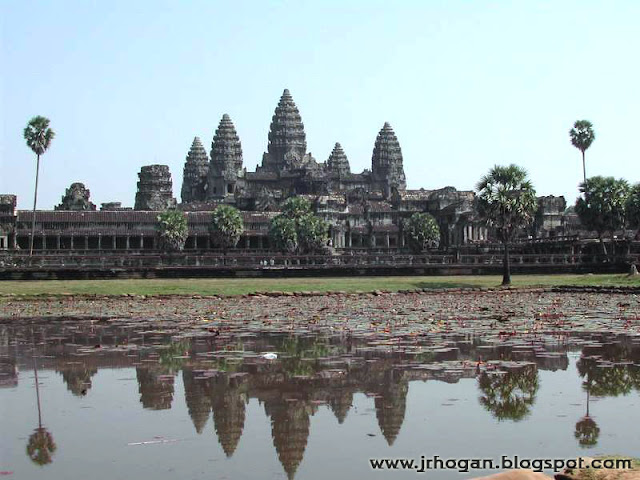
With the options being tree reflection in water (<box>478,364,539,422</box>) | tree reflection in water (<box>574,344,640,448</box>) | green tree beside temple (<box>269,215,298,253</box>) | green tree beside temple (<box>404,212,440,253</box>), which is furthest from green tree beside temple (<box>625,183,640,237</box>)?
tree reflection in water (<box>478,364,539,422</box>)

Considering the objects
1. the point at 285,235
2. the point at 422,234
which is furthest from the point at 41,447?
the point at 422,234

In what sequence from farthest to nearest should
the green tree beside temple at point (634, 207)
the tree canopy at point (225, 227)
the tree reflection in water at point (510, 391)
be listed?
the tree canopy at point (225, 227) → the green tree beside temple at point (634, 207) → the tree reflection in water at point (510, 391)

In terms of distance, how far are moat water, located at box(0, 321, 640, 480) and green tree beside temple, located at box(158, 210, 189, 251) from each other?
340ft

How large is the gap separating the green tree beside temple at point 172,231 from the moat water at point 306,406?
104 meters

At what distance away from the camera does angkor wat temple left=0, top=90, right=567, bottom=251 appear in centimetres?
13462

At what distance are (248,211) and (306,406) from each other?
142249 mm

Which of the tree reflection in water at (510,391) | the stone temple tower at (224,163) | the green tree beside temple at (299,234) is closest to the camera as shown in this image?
the tree reflection in water at (510,391)

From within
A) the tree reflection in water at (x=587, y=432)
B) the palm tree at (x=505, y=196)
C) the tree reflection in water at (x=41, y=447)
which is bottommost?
the tree reflection in water at (x=41, y=447)

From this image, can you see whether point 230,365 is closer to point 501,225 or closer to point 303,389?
point 303,389

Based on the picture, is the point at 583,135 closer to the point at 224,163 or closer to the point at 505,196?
the point at 505,196

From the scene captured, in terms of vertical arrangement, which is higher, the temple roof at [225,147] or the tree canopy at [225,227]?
the temple roof at [225,147]

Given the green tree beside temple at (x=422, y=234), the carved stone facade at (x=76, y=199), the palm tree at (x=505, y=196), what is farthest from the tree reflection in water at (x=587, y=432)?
the carved stone facade at (x=76, y=199)

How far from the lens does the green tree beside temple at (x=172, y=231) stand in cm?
12425

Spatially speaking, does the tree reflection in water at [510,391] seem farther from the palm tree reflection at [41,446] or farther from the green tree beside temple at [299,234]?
the green tree beside temple at [299,234]
